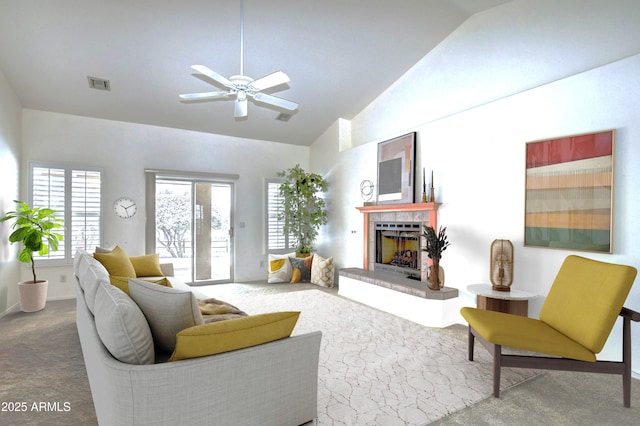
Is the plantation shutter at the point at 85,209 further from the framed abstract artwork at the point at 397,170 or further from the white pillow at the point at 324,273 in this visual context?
the framed abstract artwork at the point at 397,170

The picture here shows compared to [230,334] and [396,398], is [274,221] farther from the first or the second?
[230,334]

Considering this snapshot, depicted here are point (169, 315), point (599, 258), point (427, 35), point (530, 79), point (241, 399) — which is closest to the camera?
point (241, 399)

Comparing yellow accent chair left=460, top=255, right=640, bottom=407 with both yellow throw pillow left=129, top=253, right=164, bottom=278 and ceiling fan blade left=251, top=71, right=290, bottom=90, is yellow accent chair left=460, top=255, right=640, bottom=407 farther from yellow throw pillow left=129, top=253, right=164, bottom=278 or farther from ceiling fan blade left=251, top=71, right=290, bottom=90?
yellow throw pillow left=129, top=253, right=164, bottom=278

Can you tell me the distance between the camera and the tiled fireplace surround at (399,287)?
151 inches

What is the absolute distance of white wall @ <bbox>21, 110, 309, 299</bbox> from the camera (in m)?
5.03

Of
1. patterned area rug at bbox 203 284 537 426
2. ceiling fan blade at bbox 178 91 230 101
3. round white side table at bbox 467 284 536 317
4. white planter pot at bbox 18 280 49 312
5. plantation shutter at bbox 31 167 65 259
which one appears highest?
ceiling fan blade at bbox 178 91 230 101

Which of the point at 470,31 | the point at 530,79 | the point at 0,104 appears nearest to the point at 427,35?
the point at 470,31

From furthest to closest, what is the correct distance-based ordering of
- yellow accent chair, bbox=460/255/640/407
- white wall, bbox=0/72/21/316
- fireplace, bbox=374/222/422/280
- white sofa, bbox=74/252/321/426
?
fireplace, bbox=374/222/422/280 < white wall, bbox=0/72/21/316 < yellow accent chair, bbox=460/255/640/407 < white sofa, bbox=74/252/321/426

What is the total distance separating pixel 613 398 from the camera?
227 cm

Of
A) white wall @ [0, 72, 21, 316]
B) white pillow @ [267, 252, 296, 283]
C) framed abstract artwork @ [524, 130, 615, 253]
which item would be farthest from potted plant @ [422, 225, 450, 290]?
white wall @ [0, 72, 21, 316]

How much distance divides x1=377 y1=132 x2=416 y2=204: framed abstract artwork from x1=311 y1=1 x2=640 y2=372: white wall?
139 millimetres

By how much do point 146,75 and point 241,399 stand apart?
4.46m

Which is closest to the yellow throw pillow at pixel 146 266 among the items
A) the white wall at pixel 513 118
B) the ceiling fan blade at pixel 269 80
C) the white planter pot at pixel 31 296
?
the white planter pot at pixel 31 296

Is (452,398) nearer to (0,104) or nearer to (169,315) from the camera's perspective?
(169,315)
